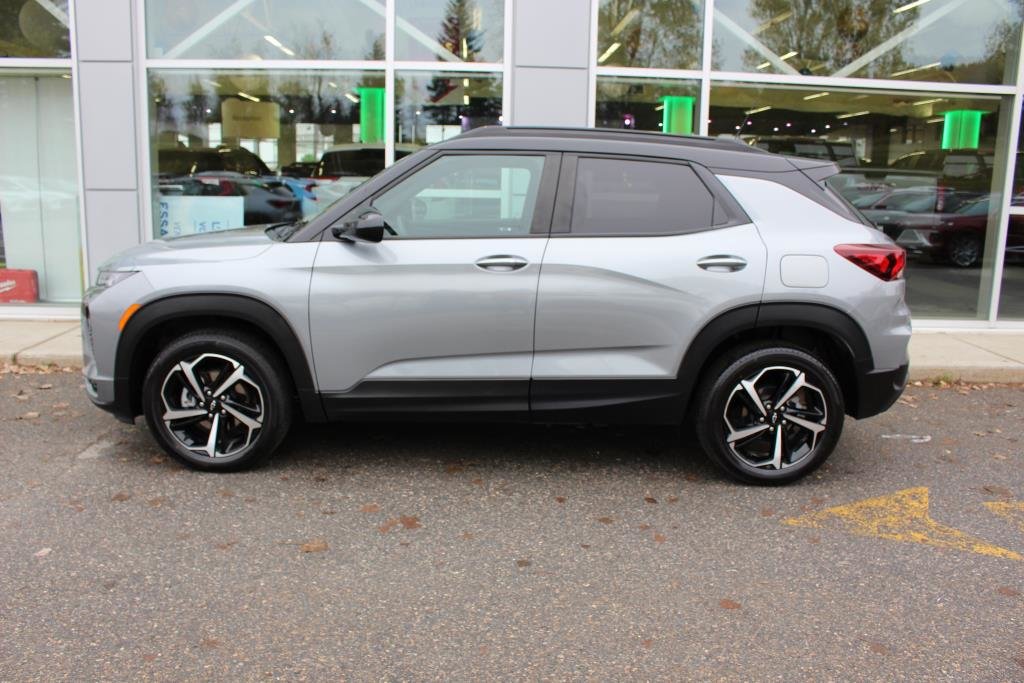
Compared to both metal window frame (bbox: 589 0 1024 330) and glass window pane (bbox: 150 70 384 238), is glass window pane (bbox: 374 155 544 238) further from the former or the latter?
glass window pane (bbox: 150 70 384 238)

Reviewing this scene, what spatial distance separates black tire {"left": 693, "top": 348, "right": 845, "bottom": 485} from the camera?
4480 millimetres

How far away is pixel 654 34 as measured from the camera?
9.09 metres

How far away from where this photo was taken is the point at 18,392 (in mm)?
6406

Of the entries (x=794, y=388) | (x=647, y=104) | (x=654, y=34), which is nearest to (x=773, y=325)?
(x=794, y=388)

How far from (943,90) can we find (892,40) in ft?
2.62

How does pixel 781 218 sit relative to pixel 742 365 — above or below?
above

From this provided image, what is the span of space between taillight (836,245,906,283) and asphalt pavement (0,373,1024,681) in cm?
121

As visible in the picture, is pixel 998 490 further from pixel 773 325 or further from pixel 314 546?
pixel 314 546

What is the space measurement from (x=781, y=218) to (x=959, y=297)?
6371mm

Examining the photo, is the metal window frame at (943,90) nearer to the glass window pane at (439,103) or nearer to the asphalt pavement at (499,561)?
the glass window pane at (439,103)

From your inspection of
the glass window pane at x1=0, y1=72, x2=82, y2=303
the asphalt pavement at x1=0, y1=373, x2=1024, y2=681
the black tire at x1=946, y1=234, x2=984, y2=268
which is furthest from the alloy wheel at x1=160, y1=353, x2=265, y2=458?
the black tire at x1=946, y1=234, x2=984, y2=268

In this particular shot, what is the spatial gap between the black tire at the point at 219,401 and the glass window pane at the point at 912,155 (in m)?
6.46

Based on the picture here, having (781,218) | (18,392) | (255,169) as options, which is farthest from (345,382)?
(255,169)

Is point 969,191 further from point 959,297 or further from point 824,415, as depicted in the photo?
point 824,415
